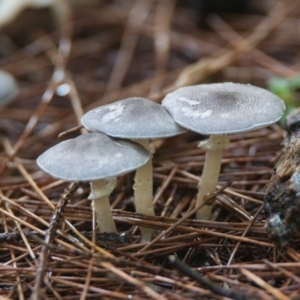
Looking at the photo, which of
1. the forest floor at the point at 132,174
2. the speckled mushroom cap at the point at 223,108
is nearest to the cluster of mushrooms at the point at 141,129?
the speckled mushroom cap at the point at 223,108

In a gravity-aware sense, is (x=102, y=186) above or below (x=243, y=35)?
below

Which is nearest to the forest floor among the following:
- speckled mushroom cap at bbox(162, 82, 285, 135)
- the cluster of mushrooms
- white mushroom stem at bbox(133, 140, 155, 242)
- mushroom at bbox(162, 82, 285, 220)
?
white mushroom stem at bbox(133, 140, 155, 242)

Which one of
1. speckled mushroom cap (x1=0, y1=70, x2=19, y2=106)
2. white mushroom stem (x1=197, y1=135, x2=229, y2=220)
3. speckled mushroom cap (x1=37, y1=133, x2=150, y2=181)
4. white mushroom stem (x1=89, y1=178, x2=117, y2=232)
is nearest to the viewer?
speckled mushroom cap (x1=37, y1=133, x2=150, y2=181)

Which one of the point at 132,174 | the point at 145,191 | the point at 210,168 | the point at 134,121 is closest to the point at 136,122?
the point at 134,121

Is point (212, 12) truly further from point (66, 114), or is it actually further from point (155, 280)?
point (155, 280)

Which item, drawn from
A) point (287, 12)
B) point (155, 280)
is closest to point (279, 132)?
point (155, 280)

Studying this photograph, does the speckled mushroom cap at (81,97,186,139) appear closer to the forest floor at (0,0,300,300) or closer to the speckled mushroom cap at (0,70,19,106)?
the forest floor at (0,0,300,300)
